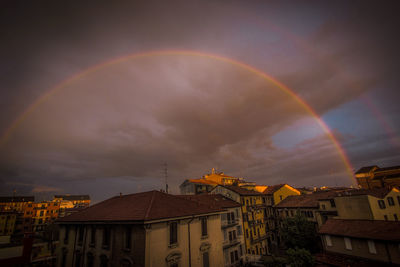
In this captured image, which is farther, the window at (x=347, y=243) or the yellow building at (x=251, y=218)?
the yellow building at (x=251, y=218)

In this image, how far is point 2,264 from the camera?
31609 millimetres

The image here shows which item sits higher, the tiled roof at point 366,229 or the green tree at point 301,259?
the tiled roof at point 366,229

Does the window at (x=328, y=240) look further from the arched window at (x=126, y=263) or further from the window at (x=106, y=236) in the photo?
the window at (x=106, y=236)

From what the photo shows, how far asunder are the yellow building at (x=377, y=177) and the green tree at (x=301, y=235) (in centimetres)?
5587

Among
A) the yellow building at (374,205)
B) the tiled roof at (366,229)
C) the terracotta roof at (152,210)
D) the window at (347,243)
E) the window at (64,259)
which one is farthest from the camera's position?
the yellow building at (374,205)

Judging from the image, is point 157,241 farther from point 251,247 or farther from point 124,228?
point 251,247

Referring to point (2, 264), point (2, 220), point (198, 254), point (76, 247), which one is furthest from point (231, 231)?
point (2, 220)

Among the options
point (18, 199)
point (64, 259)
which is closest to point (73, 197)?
point (18, 199)

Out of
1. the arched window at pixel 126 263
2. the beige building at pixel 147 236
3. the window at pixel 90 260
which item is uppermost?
the beige building at pixel 147 236

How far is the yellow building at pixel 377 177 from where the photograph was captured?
74.6 m

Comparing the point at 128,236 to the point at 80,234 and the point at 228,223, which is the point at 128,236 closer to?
the point at 80,234

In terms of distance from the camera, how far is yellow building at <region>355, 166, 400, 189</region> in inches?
2936

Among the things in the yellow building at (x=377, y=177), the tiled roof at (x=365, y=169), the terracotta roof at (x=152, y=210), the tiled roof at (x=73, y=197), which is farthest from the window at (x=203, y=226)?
the tiled roof at (x=73, y=197)

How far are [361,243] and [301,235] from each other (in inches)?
634
